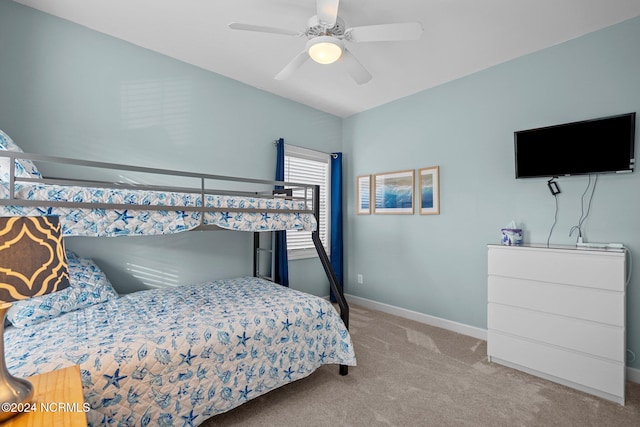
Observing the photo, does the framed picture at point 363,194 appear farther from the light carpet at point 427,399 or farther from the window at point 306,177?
the light carpet at point 427,399

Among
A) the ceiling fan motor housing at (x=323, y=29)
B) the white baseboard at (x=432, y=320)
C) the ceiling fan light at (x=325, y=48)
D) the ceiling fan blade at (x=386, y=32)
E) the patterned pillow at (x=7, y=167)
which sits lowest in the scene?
the white baseboard at (x=432, y=320)

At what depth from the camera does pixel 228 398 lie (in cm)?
170

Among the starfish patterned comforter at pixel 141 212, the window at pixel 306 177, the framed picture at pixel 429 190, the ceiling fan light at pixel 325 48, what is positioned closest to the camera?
the starfish patterned comforter at pixel 141 212

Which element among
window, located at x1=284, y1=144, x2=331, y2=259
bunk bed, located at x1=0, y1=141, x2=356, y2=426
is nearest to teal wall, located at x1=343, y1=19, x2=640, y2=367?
window, located at x1=284, y1=144, x2=331, y2=259

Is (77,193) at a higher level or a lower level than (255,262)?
higher

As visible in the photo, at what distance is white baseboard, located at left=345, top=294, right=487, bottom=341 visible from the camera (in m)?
2.99

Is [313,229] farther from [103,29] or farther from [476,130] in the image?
[103,29]

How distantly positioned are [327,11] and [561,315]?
2.59 meters

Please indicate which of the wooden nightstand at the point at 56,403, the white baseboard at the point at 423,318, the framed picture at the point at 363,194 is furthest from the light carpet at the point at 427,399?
the framed picture at the point at 363,194

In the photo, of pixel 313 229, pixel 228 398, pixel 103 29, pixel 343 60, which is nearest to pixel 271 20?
pixel 343 60

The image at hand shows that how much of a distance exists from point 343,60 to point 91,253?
2401 millimetres

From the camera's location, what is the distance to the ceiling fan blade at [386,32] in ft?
5.82

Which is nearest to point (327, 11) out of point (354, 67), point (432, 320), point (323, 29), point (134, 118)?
point (323, 29)

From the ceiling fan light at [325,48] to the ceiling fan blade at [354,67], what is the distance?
0.29ft
